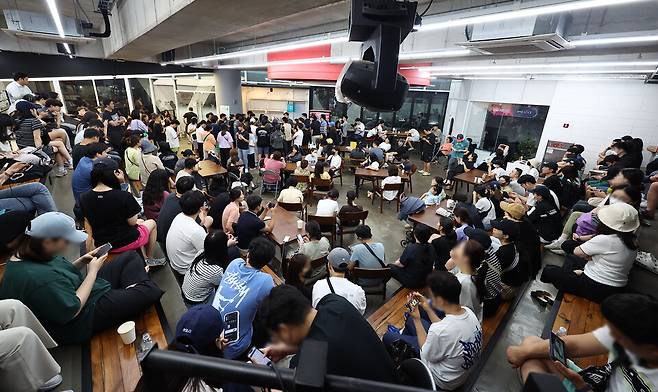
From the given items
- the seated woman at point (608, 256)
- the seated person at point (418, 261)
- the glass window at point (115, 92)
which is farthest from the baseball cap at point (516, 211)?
the glass window at point (115, 92)

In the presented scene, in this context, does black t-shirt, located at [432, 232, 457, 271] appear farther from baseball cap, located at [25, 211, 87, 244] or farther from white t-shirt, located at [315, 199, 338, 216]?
baseball cap, located at [25, 211, 87, 244]

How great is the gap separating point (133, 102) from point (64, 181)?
436 inches

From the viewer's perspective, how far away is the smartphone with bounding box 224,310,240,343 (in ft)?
7.29

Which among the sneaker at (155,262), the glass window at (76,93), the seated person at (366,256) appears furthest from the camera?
the glass window at (76,93)

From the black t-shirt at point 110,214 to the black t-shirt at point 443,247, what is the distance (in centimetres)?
353

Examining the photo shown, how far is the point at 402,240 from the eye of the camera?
5715 millimetres

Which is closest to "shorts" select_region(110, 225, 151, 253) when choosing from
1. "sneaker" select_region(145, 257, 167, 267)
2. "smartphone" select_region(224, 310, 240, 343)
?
"sneaker" select_region(145, 257, 167, 267)

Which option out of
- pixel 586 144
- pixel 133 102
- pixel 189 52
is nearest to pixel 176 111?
pixel 133 102

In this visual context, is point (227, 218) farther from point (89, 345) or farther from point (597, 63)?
point (597, 63)

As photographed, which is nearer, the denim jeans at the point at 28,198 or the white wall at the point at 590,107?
the denim jeans at the point at 28,198

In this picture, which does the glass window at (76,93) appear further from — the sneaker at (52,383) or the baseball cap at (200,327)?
the baseball cap at (200,327)

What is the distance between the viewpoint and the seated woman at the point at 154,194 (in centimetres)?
402

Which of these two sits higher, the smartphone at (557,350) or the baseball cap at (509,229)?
the baseball cap at (509,229)

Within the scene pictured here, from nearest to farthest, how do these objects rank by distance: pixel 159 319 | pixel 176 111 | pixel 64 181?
pixel 159 319 → pixel 64 181 → pixel 176 111
